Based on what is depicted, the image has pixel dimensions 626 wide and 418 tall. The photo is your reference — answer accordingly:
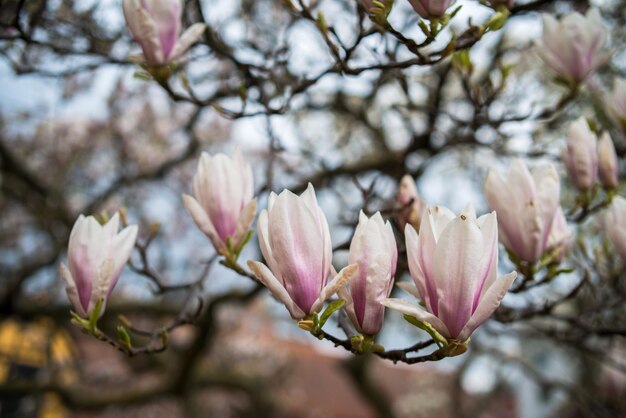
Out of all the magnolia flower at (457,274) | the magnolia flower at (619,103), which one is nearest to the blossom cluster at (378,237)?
the magnolia flower at (457,274)

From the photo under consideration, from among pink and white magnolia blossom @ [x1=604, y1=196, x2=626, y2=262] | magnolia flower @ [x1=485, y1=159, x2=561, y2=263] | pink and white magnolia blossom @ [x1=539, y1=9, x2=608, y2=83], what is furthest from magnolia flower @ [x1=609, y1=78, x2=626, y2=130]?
magnolia flower @ [x1=485, y1=159, x2=561, y2=263]

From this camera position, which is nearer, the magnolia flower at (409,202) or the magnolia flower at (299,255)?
the magnolia flower at (299,255)

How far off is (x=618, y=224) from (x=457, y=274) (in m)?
0.51

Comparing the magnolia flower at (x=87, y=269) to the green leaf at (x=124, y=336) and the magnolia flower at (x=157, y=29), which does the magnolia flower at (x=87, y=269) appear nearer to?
the green leaf at (x=124, y=336)

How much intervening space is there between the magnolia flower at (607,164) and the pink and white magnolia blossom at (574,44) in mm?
174

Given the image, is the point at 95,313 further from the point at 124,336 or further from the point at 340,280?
the point at 340,280

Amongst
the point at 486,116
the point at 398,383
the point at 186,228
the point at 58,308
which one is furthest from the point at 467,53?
the point at 398,383

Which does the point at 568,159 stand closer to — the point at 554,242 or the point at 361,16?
the point at 554,242

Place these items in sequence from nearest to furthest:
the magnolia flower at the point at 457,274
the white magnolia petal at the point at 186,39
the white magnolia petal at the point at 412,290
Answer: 1. the magnolia flower at the point at 457,274
2. the white magnolia petal at the point at 412,290
3. the white magnolia petal at the point at 186,39

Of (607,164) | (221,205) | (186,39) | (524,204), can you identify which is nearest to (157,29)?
(186,39)

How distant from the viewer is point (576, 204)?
137 centimetres

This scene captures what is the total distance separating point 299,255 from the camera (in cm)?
82

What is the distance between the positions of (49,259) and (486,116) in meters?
3.50

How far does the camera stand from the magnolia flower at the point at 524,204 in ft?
3.43
